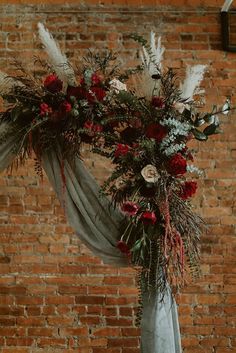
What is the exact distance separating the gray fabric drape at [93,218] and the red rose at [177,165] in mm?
327

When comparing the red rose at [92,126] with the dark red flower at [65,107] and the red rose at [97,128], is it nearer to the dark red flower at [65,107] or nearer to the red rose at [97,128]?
the red rose at [97,128]

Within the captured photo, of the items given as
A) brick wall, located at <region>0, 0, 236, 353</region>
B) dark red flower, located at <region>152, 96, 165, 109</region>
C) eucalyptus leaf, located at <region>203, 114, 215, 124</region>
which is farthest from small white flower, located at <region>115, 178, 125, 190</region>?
brick wall, located at <region>0, 0, 236, 353</region>

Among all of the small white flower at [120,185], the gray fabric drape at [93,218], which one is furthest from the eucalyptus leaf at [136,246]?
the small white flower at [120,185]

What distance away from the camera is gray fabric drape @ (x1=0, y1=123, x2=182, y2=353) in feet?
8.09

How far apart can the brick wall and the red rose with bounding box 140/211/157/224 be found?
53.2 inches

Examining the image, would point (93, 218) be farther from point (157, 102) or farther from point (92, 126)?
point (157, 102)

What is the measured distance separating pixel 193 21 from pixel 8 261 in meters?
2.18

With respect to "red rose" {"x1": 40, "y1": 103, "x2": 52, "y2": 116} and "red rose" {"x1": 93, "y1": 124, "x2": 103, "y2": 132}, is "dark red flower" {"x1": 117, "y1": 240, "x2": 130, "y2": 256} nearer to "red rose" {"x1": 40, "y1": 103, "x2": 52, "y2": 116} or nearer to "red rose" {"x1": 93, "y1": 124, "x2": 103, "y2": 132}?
"red rose" {"x1": 93, "y1": 124, "x2": 103, "y2": 132}

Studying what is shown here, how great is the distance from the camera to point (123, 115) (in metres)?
2.55

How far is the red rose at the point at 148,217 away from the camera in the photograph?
2420 millimetres

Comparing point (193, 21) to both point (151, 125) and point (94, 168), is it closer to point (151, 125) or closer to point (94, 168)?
point (94, 168)

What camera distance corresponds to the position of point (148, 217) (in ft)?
7.93

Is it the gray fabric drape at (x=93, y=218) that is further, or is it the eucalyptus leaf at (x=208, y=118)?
the eucalyptus leaf at (x=208, y=118)

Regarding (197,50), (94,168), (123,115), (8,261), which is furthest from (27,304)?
(197,50)
